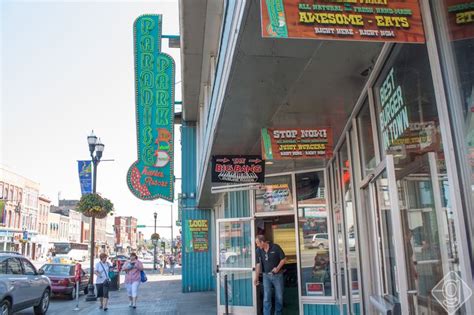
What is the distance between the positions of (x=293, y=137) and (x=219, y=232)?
4759 mm

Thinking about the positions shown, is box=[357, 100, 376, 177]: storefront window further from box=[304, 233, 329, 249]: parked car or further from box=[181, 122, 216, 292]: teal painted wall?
box=[181, 122, 216, 292]: teal painted wall

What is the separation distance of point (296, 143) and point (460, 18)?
425 cm

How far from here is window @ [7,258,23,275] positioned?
10660 millimetres

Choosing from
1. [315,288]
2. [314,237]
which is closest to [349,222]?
[314,237]

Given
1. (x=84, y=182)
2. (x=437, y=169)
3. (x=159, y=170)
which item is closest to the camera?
(x=437, y=169)

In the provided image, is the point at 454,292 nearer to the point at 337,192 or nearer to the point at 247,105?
the point at 247,105

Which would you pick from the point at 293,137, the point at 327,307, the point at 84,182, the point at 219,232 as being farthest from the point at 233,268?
the point at 84,182

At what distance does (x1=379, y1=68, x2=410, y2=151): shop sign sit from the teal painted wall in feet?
47.7

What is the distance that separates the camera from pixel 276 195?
9.96 metres

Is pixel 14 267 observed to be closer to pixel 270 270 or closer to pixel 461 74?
pixel 270 270

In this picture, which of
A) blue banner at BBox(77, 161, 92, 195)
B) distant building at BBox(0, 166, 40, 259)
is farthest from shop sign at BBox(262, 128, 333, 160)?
distant building at BBox(0, 166, 40, 259)

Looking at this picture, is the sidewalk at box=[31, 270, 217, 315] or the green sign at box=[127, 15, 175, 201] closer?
the sidewalk at box=[31, 270, 217, 315]

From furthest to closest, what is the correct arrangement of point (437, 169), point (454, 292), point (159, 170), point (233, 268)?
point (159, 170) → point (233, 268) → point (437, 169) → point (454, 292)

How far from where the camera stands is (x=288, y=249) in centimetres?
1266
